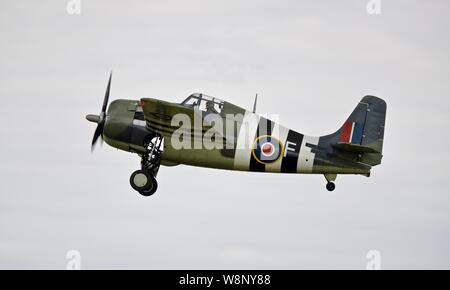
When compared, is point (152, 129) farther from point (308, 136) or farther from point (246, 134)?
point (308, 136)

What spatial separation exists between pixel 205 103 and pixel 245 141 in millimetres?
1235

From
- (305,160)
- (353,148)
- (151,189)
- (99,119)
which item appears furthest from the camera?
(99,119)

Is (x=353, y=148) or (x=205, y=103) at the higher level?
(x=205, y=103)

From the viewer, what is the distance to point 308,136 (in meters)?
23.3

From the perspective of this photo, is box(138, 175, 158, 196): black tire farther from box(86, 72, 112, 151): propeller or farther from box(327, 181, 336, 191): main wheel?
box(327, 181, 336, 191): main wheel

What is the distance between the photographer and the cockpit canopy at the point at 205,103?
75.7ft

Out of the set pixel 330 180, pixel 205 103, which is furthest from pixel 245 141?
pixel 330 180

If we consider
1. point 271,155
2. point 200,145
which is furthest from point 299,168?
point 200,145

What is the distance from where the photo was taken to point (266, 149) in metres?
23.0

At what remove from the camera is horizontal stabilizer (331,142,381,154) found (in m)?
22.5

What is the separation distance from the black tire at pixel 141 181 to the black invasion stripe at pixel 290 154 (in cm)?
303

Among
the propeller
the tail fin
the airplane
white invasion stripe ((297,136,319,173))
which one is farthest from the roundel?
the propeller

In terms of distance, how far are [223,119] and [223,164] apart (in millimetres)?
1015

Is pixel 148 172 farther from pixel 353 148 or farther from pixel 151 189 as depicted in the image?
pixel 353 148
